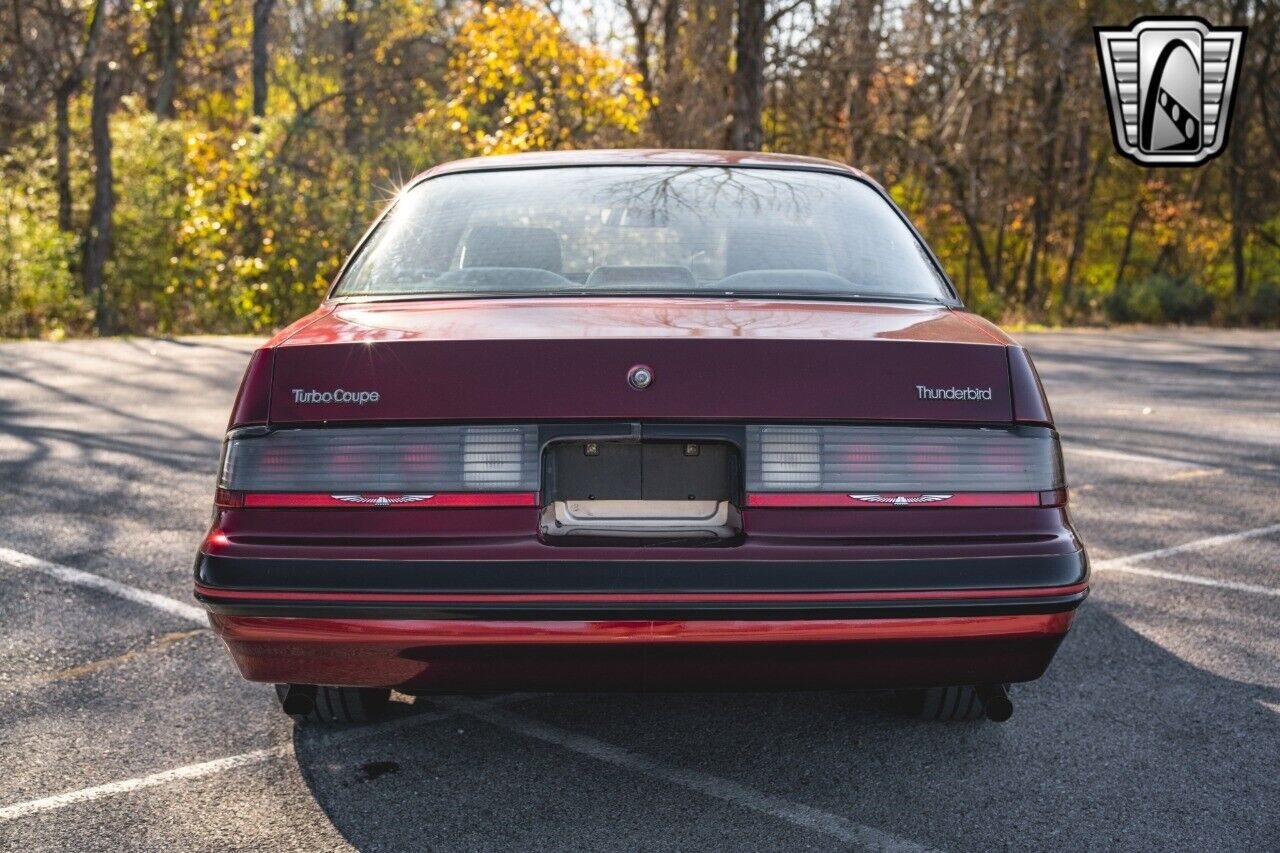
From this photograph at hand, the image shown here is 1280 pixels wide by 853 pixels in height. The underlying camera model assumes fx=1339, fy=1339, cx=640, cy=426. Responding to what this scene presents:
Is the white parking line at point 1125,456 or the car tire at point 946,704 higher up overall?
the car tire at point 946,704

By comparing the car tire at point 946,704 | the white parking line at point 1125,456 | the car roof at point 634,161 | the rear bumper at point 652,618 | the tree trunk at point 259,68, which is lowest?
the white parking line at point 1125,456

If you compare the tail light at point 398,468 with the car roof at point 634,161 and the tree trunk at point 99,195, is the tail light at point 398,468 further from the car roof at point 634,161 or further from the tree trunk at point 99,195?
the tree trunk at point 99,195

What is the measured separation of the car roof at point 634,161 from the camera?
4.23 metres

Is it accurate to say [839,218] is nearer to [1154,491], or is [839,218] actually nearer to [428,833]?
[428,833]

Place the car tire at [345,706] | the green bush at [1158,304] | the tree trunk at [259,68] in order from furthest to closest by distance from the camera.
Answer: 1. the tree trunk at [259,68]
2. the green bush at [1158,304]
3. the car tire at [345,706]

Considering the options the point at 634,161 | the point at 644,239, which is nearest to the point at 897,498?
the point at 644,239

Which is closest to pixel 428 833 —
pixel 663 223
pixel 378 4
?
pixel 663 223

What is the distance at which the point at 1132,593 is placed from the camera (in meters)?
5.31

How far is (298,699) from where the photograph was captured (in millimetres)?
3443

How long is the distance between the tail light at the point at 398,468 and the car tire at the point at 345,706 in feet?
2.55

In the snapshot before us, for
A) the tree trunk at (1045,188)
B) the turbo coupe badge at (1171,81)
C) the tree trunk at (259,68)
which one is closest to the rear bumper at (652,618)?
the turbo coupe badge at (1171,81)

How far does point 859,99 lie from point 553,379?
22196 millimetres

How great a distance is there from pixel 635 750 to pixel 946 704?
2.86 feet

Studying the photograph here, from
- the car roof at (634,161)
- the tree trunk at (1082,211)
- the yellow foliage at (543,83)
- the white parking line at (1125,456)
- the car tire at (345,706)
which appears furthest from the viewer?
the tree trunk at (1082,211)
